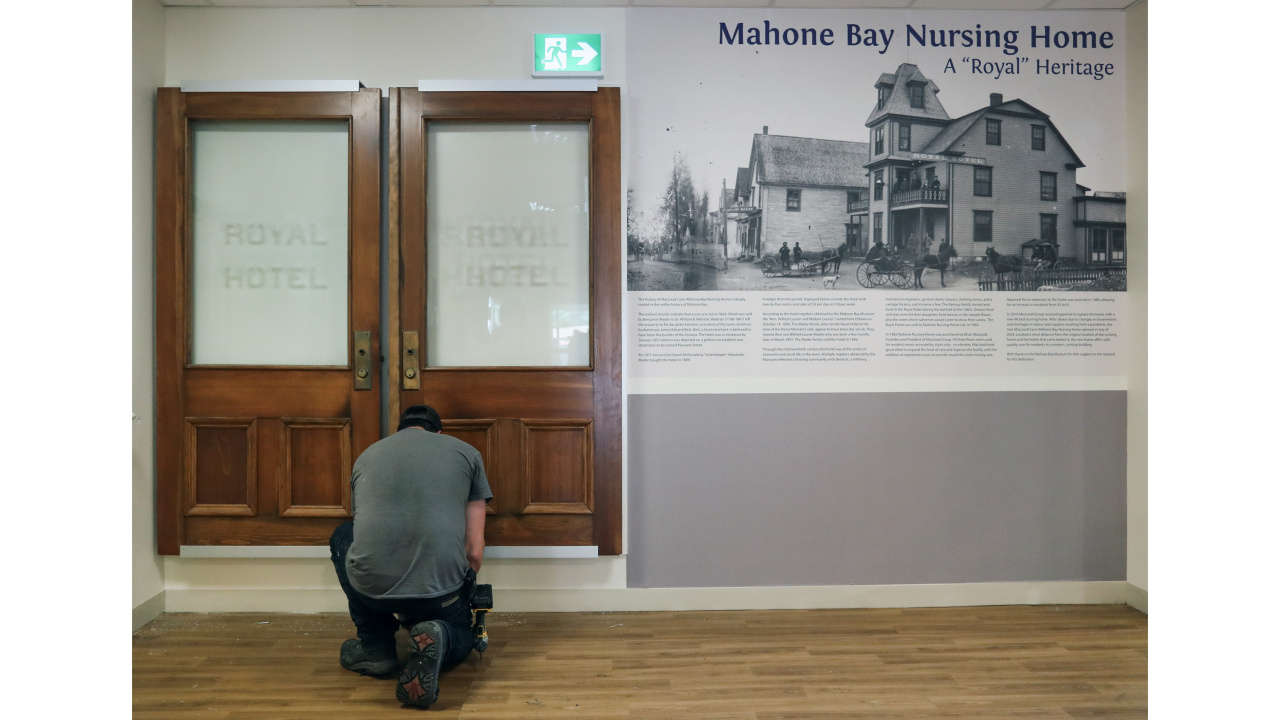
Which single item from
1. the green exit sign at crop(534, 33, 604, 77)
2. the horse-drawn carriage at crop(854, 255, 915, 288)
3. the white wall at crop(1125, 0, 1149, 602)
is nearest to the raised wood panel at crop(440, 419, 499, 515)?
the green exit sign at crop(534, 33, 604, 77)

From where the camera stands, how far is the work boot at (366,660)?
2965mm

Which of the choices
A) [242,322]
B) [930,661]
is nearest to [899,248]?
[930,661]

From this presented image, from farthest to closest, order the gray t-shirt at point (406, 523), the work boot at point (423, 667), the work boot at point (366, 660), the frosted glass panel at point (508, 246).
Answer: the frosted glass panel at point (508, 246) < the work boot at point (366, 660) < the gray t-shirt at point (406, 523) < the work boot at point (423, 667)

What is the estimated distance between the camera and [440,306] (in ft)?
11.9

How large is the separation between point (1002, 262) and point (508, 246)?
242 cm

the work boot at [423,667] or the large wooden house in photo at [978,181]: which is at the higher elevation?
the large wooden house in photo at [978,181]

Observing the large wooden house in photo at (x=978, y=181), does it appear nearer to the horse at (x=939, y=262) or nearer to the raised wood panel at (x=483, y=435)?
the horse at (x=939, y=262)

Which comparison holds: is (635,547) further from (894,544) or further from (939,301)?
(939,301)

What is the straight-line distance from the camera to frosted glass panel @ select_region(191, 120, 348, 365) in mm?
3602

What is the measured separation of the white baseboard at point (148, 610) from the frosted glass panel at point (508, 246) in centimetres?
169

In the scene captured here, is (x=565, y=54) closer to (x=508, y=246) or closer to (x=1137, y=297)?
(x=508, y=246)

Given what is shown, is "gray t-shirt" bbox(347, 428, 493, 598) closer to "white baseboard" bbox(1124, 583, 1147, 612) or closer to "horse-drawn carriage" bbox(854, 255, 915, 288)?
"horse-drawn carriage" bbox(854, 255, 915, 288)

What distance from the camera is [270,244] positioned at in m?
3.62

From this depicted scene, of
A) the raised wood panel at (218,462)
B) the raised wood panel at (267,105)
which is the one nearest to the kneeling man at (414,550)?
the raised wood panel at (218,462)
